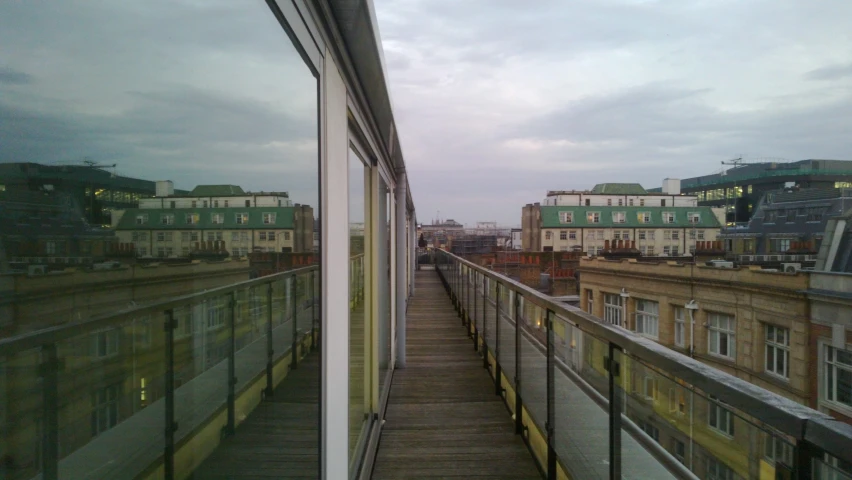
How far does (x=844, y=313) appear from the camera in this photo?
15.4m

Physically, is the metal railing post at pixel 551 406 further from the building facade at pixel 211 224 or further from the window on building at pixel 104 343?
the window on building at pixel 104 343

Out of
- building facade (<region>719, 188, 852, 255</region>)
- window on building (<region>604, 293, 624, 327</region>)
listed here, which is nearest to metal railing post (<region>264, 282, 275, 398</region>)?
building facade (<region>719, 188, 852, 255</region>)

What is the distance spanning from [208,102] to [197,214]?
0.18 m

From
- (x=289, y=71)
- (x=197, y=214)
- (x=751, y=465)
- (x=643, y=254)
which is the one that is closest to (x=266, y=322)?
(x=197, y=214)

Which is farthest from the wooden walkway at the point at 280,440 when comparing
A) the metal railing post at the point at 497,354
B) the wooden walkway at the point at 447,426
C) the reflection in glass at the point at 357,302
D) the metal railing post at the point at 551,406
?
the metal railing post at the point at 497,354

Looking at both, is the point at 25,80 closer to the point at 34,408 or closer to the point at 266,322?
the point at 34,408

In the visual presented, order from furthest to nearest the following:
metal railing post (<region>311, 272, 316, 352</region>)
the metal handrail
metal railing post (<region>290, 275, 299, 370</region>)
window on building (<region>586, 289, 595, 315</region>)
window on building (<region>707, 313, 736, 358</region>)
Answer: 1. window on building (<region>586, 289, 595, 315</region>)
2. window on building (<region>707, 313, 736, 358</region>)
3. metal railing post (<region>311, 272, 316, 352</region>)
4. metal railing post (<region>290, 275, 299, 370</region>)
5. the metal handrail

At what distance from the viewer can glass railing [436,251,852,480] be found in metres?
0.96

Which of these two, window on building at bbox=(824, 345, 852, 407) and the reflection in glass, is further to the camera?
window on building at bbox=(824, 345, 852, 407)

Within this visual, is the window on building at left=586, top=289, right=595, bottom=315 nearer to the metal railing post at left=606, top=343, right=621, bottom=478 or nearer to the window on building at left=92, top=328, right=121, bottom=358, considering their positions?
the metal railing post at left=606, top=343, right=621, bottom=478

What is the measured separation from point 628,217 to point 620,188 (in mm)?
18450

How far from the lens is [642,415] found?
A: 1.70 metres

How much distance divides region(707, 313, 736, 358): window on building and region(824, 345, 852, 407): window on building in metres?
5.32

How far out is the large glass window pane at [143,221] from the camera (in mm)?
443
